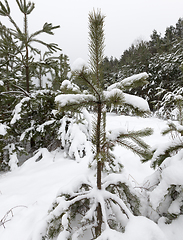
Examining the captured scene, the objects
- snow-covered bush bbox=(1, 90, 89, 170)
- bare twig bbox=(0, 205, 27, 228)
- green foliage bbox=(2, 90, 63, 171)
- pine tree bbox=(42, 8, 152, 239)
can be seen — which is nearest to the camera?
pine tree bbox=(42, 8, 152, 239)

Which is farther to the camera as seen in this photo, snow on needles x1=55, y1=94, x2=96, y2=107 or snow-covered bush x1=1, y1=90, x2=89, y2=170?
snow-covered bush x1=1, y1=90, x2=89, y2=170

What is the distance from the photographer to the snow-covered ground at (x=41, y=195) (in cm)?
97

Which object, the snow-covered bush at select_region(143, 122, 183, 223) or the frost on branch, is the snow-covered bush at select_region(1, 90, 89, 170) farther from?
the snow-covered bush at select_region(143, 122, 183, 223)

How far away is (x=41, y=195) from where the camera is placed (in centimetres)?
204

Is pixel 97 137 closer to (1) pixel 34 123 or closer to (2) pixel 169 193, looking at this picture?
(2) pixel 169 193

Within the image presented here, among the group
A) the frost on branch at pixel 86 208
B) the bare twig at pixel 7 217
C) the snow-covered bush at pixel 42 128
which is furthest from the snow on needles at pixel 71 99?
the snow-covered bush at pixel 42 128

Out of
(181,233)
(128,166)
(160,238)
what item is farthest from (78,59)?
(128,166)

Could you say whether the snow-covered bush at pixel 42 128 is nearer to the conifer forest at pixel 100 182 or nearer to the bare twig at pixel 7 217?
the conifer forest at pixel 100 182

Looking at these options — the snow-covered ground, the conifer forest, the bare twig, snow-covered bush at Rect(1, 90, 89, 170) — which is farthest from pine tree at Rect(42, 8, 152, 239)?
snow-covered bush at Rect(1, 90, 89, 170)

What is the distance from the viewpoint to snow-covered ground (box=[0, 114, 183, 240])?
0.97 meters

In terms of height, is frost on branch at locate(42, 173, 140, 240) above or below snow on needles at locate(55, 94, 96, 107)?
below

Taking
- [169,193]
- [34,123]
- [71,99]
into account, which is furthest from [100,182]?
[34,123]

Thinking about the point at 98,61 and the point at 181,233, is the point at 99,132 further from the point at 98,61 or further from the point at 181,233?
the point at 181,233

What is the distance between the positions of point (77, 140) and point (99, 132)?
7.79ft
